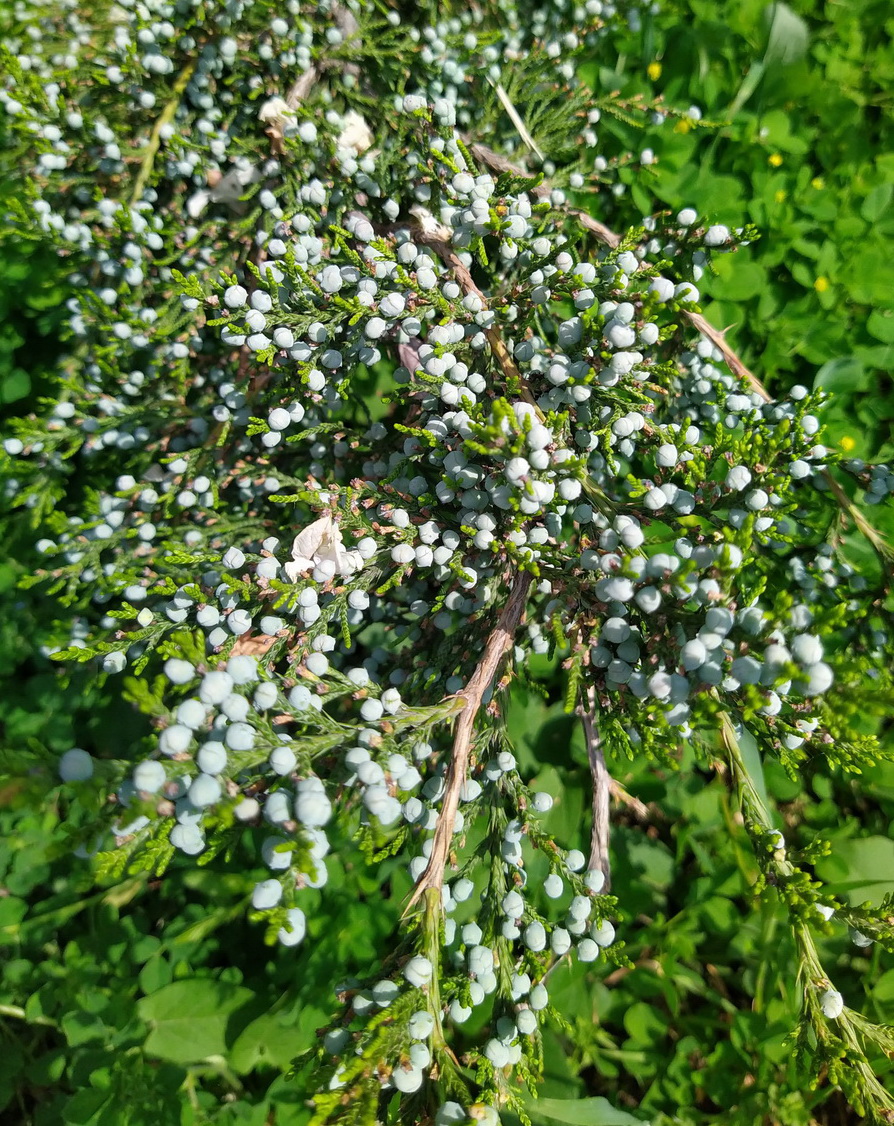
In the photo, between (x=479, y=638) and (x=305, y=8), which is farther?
(x=305, y=8)

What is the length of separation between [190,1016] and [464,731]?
1.51 meters

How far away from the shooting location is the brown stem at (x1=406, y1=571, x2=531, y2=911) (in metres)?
1.29

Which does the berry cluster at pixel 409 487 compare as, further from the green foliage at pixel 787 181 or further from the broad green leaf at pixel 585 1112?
the broad green leaf at pixel 585 1112

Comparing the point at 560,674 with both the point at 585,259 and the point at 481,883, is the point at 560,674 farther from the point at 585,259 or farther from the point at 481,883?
the point at 585,259

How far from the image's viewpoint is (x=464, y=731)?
138 cm

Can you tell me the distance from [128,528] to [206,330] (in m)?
0.74

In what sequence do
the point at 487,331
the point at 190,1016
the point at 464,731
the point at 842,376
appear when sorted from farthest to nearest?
the point at 842,376
the point at 190,1016
the point at 487,331
the point at 464,731

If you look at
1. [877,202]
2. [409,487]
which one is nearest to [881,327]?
[877,202]

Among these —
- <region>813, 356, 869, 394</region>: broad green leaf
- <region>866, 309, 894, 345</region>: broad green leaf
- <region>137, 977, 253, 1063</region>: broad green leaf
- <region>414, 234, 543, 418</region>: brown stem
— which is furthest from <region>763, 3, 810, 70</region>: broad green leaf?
<region>137, 977, 253, 1063</region>: broad green leaf

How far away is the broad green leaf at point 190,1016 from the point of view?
1.98m

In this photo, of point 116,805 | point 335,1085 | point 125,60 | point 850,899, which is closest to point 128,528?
point 116,805

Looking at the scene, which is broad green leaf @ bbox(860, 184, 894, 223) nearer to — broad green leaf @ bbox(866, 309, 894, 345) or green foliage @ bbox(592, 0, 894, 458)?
green foliage @ bbox(592, 0, 894, 458)

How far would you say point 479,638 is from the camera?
1682 mm

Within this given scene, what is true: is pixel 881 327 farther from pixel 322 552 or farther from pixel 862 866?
pixel 322 552
